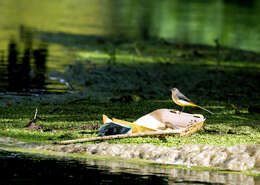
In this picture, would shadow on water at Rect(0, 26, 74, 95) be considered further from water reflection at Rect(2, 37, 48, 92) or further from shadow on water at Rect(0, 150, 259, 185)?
shadow on water at Rect(0, 150, 259, 185)

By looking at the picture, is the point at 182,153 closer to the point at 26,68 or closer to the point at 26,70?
the point at 26,70

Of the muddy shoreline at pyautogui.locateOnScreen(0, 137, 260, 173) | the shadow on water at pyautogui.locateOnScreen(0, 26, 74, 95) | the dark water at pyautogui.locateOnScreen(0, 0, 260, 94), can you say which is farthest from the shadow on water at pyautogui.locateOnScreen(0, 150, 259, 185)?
the dark water at pyautogui.locateOnScreen(0, 0, 260, 94)

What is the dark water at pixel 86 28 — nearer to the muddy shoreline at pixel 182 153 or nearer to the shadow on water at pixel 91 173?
the muddy shoreline at pixel 182 153

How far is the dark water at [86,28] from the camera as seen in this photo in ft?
30.1

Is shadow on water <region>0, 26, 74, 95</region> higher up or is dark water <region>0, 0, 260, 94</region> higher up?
dark water <region>0, 0, 260, 94</region>

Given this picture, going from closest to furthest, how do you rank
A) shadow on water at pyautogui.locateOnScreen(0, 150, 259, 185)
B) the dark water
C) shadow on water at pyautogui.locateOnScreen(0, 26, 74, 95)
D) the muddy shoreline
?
shadow on water at pyautogui.locateOnScreen(0, 150, 259, 185) → the muddy shoreline → shadow on water at pyautogui.locateOnScreen(0, 26, 74, 95) → the dark water

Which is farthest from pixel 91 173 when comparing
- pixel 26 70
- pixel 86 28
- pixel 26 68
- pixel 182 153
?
pixel 86 28

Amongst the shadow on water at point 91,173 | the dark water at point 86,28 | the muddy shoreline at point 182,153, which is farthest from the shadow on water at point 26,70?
the shadow on water at point 91,173

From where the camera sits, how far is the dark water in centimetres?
916

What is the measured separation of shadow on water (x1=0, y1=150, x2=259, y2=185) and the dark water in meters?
3.57

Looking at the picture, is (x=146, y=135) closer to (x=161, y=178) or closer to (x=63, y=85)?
(x=161, y=178)

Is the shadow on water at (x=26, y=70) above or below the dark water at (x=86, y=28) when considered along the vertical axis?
below

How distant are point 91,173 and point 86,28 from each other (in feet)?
37.8

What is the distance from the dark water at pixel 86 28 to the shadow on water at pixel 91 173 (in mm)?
3575
